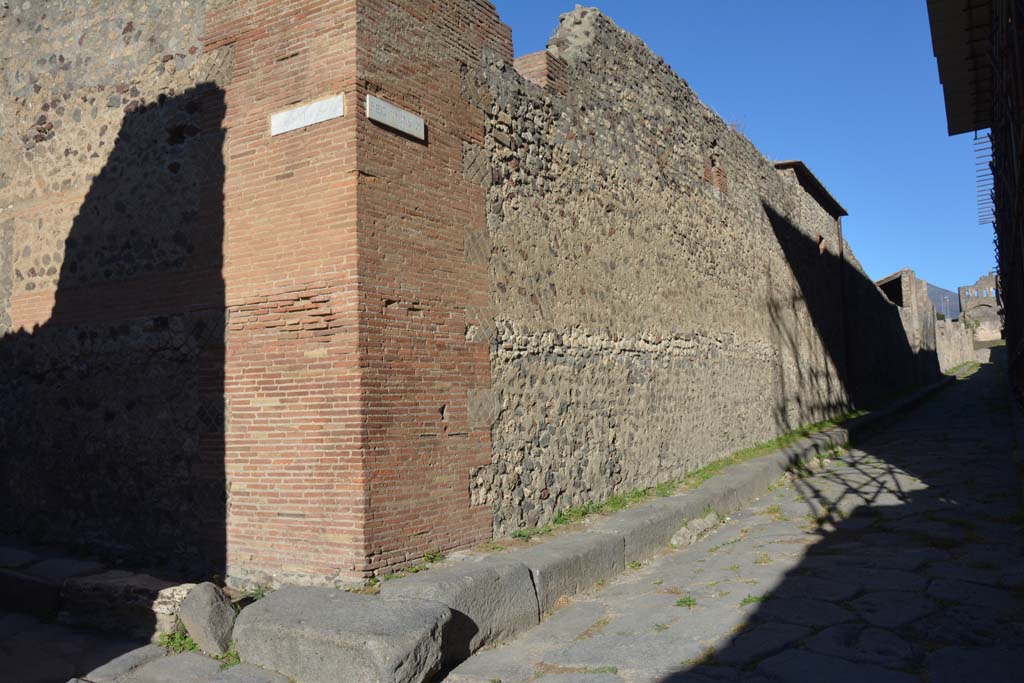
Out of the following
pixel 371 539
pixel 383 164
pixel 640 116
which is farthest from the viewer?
pixel 640 116

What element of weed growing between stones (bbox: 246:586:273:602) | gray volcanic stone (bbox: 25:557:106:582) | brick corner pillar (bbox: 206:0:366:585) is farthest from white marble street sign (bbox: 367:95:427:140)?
gray volcanic stone (bbox: 25:557:106:582)

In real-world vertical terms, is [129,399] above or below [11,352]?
below

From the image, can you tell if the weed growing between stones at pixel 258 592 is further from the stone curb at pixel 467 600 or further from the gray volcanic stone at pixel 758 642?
the gray volcanic stone at pixel 758 642

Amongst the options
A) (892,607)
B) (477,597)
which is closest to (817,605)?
(892,607)

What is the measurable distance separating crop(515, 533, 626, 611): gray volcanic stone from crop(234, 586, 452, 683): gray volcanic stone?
951mm

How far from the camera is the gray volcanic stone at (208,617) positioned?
3805 mm

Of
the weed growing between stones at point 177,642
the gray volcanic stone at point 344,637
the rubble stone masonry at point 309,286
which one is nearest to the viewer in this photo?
the gray volcanic stone at point 344,637

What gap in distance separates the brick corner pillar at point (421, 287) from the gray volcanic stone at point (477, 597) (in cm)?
54

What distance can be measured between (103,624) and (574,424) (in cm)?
349

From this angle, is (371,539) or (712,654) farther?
(371,539)

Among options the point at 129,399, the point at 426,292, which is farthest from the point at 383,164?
the point at 129,399

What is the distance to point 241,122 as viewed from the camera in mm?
4977

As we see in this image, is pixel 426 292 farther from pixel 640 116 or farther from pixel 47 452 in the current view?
pixel 640 116

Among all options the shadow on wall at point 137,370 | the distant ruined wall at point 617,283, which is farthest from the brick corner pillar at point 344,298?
A: the distant ruined wall at point 617,283
